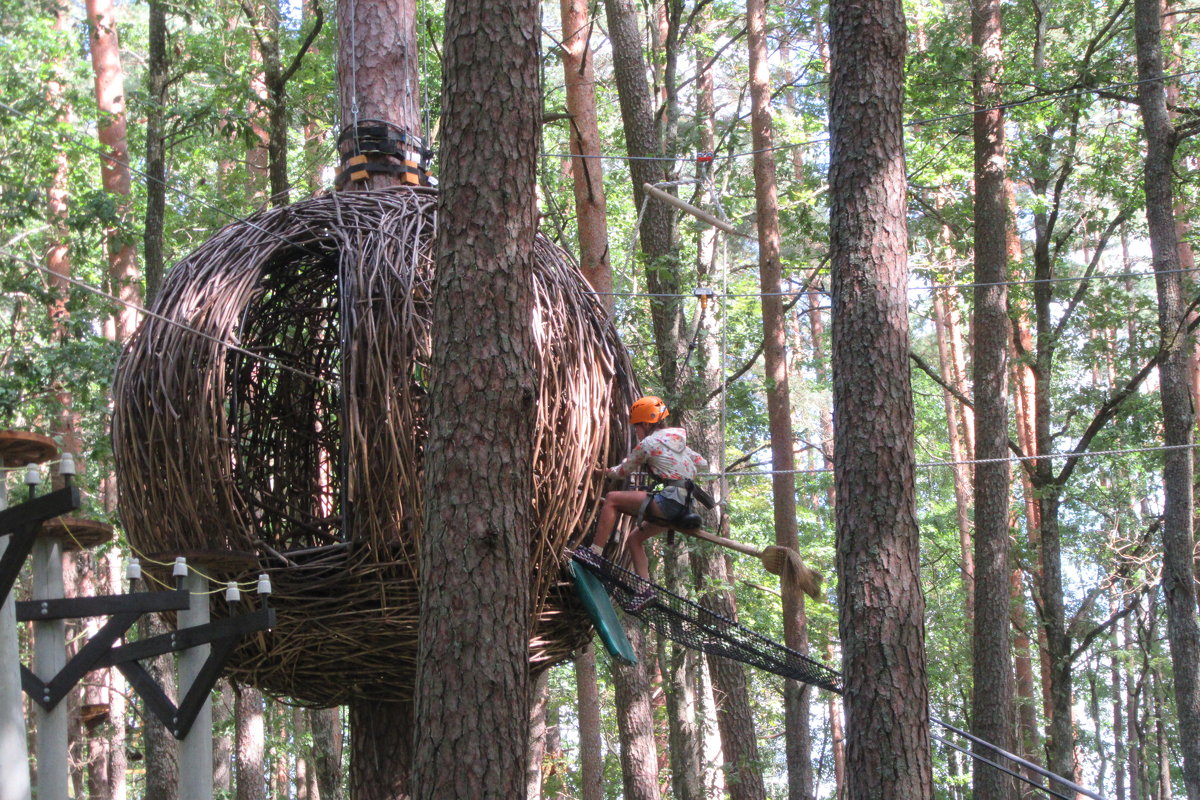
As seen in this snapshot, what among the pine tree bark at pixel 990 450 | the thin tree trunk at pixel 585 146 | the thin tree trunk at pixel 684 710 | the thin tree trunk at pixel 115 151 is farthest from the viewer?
the thin tree trunk at pixel 115 151

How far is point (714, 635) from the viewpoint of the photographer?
15.9ft

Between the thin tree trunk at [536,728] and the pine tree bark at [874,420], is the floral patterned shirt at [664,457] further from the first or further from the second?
the thin tree trunk at [536,728]

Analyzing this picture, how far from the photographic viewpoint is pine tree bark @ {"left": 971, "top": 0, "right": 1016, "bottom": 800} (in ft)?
31.7

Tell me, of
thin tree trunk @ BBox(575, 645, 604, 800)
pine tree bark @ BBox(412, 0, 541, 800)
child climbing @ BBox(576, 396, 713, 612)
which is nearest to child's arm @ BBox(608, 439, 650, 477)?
child climbing @ BBox(576, 396, 713, 612)

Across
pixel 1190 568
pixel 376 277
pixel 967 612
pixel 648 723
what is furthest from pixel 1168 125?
pixel 967 612

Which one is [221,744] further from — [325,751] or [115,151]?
[115,151]

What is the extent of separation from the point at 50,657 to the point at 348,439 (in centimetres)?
170

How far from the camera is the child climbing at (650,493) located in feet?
15.0

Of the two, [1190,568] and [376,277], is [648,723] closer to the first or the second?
[1190,568]

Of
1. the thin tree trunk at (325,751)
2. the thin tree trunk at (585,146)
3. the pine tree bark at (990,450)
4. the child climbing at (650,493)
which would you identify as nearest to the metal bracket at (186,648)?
the child climbing at (650,493)

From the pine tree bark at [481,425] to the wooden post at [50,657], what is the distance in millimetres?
1816

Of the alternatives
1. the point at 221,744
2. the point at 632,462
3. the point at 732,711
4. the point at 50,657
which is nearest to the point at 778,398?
the point at 732,711

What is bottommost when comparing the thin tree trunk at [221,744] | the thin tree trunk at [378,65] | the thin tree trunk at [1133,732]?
the thin tree trunk at [1133,732]

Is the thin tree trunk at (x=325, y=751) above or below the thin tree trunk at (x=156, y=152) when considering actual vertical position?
below
